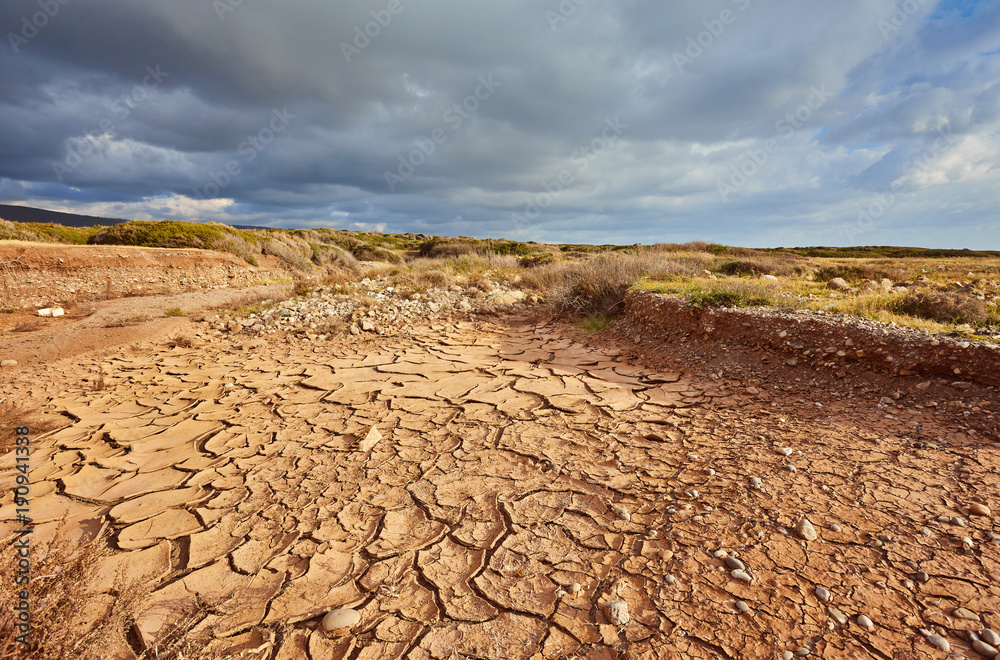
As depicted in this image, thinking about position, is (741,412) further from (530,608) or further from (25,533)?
(25,533)

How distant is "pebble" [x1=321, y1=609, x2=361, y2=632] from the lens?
153 cm

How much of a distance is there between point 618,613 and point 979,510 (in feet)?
6.44

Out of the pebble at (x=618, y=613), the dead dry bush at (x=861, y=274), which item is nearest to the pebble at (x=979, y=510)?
the pebble at (x=618, y=613)

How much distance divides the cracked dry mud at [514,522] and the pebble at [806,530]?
3cm

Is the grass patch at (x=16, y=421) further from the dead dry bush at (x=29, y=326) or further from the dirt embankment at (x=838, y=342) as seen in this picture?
the dirt embankment at (x=838, y=342)

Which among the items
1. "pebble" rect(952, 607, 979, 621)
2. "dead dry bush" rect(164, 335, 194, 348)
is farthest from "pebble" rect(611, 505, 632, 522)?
"dead dry bush" rect(164, 335, 194, 348)

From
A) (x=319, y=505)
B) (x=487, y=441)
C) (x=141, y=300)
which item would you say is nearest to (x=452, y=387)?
(x=487, y=441)

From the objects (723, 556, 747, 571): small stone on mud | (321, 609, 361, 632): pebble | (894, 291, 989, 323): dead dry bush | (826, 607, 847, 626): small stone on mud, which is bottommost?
(321, 609, 361, 632): pebble

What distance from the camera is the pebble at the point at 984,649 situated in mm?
1320

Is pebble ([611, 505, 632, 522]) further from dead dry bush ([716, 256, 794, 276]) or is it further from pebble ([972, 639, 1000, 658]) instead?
dead dry bush ([716, 256, 794, 276])

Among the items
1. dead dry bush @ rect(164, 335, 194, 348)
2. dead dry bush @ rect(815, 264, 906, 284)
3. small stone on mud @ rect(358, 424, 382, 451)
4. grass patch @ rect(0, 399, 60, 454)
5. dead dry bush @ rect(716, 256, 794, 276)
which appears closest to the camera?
small stone on mud @ rect(358, 424, 382, 451)

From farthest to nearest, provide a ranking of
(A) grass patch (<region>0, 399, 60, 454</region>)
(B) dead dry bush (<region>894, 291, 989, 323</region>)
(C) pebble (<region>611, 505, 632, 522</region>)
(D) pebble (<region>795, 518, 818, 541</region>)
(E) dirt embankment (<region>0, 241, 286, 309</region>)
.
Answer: (E) dirt embankment (<region>0, 241, 286, 309</region>) < (B) dead dry bush (<region>894, 291, 989, 323</region>) < (A) grass patch (<region>0, 399, 60, 454</region>) < (C) pebble (<region>611, 505, 632, 522</region>) < (D) pebble (<region>795, 518, 818, 541</region>)

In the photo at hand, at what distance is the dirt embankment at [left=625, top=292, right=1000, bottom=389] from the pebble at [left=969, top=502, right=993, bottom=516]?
157 cm

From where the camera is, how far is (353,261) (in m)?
17.6
